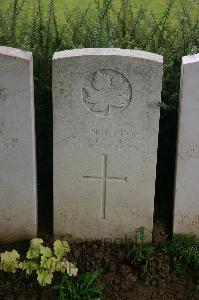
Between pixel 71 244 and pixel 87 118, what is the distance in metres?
1.20

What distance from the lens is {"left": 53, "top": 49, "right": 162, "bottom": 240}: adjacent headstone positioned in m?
4.27

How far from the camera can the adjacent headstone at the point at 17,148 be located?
4223mm

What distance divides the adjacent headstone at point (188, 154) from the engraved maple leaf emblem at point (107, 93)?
43 centimetres

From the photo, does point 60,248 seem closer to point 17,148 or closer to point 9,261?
point 9,261

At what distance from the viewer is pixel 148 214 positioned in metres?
4.96

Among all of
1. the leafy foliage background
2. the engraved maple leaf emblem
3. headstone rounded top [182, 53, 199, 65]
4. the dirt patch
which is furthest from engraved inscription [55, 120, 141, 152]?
the dirt patch

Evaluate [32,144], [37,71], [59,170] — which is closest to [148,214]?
[59,170]

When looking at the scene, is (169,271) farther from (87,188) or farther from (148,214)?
(87,188)

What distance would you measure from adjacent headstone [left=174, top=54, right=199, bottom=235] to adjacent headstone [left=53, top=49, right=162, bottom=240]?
0.20 m

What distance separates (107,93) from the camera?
4395mm

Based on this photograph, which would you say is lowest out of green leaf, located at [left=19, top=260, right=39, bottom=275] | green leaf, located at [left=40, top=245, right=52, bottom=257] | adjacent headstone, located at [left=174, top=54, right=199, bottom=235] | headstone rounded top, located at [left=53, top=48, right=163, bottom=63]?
green leaf, located at [left=19, top=260, right=39, bottom=275]

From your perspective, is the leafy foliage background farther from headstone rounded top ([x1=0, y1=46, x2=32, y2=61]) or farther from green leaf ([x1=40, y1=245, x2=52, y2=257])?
headstone rounded top ([x1=0, y1=46, x2=32, y2=61])

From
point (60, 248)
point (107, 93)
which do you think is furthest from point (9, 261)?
point (107, 93)

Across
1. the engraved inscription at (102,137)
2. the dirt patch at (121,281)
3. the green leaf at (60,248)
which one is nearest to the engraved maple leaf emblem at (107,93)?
the engraved inscription at (102,137)
